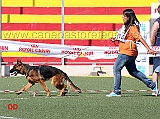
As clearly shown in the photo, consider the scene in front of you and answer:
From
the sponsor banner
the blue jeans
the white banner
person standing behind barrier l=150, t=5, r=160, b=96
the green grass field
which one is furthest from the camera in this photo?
the sponsor banner

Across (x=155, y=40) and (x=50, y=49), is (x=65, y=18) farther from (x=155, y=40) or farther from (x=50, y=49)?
(x=155, y=40)

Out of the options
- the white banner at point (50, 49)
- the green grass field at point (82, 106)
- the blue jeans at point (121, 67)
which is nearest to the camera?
the green grass field at point (82, 106)

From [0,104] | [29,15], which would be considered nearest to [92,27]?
[29,15]

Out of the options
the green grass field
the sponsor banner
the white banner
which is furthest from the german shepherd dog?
the sponsor banner

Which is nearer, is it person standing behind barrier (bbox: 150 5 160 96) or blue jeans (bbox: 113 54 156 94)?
blue jeans (bbox: 113 54 156 94)

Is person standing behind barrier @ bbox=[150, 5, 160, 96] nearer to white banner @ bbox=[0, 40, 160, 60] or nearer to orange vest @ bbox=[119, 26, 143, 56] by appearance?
orange vest @ bbox=[119, 26, 143, 56]

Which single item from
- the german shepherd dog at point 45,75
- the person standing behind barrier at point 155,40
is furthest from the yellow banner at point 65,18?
the german shepherd dog at point 45,75

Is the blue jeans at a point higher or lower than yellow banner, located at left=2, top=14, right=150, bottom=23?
lower

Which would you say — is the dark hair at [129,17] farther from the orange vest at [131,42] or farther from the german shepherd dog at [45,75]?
the german shepherd dog at [45,75]

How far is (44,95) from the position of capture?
12.8 m

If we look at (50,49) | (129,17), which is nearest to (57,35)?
(50,49)

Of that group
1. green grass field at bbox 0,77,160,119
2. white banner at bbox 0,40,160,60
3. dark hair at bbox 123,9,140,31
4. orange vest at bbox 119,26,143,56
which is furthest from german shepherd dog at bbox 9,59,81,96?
white banner at bbox 0,40,160,60

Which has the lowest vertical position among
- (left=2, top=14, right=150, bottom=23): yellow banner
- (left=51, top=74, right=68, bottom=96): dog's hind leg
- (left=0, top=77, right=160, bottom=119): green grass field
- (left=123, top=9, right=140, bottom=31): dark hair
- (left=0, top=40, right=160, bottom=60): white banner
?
(left=0, top=77, right=160, bottom=119): green grass field

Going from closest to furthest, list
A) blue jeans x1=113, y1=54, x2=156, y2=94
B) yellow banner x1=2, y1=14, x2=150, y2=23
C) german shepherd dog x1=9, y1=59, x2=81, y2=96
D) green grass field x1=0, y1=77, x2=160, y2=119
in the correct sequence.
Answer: green grass field x1=0, y1=77, x2=160, y2=119, blue jeans x1=113, y1=54, x2=156, y2=94, german shepherd dog x1=9, y1=59, x2=81, y2=96, yellow banner x1=2, y1=14, x2=150, y2=23
